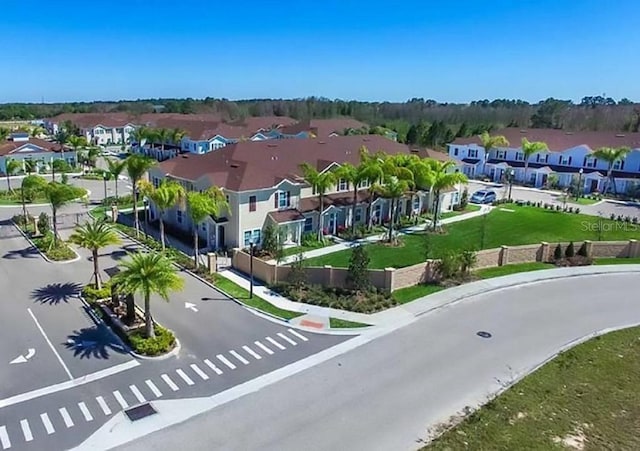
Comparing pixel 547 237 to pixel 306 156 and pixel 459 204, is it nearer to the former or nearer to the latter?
pixel 459 204

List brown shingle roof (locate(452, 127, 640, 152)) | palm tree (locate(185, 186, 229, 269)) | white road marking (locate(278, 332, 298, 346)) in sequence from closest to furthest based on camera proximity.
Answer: white road marking (locate(278, 332, 298, 346)), palm tree (locate(185, 186, 229, 269)), brown shingle roof (locate(452, 127, 640, 152))

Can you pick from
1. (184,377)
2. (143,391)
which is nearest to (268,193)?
(184,377)

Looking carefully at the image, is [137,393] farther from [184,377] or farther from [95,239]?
[95,239]

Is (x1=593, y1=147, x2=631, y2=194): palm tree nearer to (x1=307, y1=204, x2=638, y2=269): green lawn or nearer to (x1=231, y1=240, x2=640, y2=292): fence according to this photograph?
(x1=307, y1=204, x2=638, y2=269): green lawn

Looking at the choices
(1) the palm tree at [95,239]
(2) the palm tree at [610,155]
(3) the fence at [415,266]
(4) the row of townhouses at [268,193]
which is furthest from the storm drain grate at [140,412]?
(2) the palm tree at [610,155]

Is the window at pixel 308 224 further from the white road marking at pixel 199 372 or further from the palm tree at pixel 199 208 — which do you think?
the white road marking at pixel 199 372

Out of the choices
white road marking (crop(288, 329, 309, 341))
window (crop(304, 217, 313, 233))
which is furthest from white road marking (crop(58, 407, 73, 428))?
window (crop(304, 217, 313, 233))
